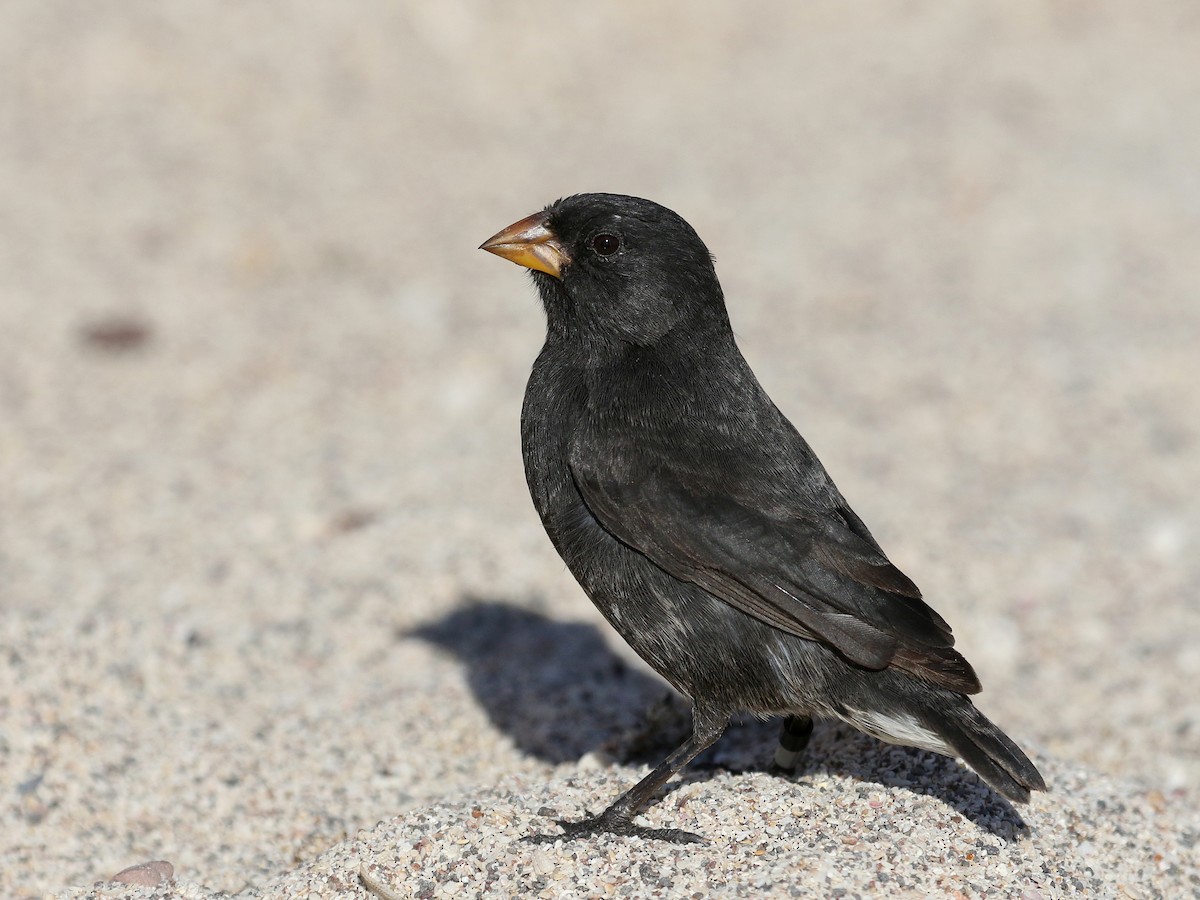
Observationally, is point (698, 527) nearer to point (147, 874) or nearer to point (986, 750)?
point (986, 750)

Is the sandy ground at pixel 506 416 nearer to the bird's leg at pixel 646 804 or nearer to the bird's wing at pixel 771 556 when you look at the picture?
the bird's leg at pixel 646 804

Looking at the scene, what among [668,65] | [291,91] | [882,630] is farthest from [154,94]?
[882,630]

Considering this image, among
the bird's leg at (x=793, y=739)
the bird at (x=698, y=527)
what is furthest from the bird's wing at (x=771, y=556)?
the bird's leg at (x=793, y=739)

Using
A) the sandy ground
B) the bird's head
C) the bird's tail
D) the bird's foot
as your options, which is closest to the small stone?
the sandy ground

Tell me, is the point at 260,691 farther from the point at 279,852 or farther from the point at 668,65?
Result: the point at 668,65

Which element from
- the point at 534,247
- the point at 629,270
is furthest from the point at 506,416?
the point at 629,270

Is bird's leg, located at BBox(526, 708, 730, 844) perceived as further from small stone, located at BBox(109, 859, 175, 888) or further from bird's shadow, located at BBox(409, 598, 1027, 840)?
small stone, located at BBox(109, 859, 175, 888)
